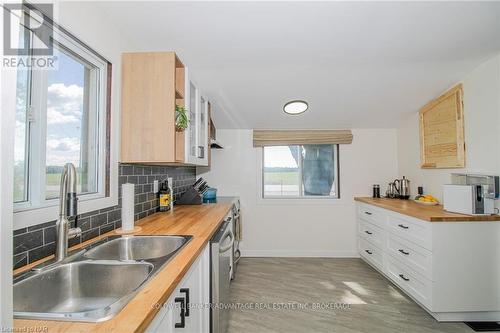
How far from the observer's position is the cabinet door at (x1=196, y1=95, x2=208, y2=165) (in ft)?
7.77

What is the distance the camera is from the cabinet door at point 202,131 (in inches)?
93.3

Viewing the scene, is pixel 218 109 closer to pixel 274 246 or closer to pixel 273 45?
pixel 273 45

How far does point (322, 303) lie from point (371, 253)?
3.83ft

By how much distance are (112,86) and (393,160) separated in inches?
145

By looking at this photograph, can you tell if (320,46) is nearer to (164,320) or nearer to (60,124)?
(60,124)

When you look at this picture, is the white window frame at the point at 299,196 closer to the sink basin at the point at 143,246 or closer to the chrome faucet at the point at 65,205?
the sink basin at the point at 143,246

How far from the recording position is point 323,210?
3.65 metres

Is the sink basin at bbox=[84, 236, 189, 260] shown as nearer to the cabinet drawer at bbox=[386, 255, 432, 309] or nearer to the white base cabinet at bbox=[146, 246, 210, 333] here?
the white base cabinet at bbox=[146, 246, 210, 333]

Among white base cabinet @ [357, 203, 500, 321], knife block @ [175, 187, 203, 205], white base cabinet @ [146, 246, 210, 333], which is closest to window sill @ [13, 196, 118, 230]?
white base cabinet @ [146, 246, 210, 333]

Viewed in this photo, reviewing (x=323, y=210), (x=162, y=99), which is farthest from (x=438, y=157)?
(x=162, y=99)

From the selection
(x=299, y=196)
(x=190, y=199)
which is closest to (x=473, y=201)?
(x=299, y=196)

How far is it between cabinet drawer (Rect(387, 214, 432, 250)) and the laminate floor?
24.4 inches

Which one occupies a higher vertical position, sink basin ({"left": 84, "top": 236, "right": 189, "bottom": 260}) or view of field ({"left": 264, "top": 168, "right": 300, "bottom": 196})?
view of field ({"left": 264, "top": 168, "right": 300, "bottom": 196})

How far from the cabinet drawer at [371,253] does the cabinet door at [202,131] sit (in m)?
2.29
